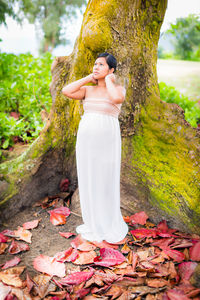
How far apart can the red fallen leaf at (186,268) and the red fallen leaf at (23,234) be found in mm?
1686

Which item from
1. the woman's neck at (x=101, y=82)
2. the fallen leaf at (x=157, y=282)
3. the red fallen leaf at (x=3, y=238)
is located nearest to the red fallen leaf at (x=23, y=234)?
the red fallen leaf at (x=3, y=238)

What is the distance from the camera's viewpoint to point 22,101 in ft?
17.6

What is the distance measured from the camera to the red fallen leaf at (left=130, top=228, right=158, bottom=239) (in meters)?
2.97

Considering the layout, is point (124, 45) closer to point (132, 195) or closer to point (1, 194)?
point (132, 195)

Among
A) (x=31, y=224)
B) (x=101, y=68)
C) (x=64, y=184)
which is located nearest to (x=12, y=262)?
(x=31, y=224)

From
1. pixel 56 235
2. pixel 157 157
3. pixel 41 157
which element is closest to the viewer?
pixel 56 235

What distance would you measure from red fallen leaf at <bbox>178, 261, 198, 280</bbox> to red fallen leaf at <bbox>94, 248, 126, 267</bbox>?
570 mm

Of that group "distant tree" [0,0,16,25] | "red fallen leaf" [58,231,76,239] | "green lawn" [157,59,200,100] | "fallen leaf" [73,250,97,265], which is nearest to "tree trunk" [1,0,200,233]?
"red fallen leaf" [58,231,76,239]

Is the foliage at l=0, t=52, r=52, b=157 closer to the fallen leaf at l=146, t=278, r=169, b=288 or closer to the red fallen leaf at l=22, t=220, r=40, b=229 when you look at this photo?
the red fallen leaf at l=22, t=220, r=40, b=229

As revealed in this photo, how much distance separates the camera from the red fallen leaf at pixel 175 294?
201 centimetres

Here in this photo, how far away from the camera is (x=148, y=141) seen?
3.33m

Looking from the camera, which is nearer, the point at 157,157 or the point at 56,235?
the point at 56,235

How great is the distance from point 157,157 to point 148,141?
9.5 inches

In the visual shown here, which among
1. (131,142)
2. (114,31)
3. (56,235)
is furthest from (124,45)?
(56,235)
